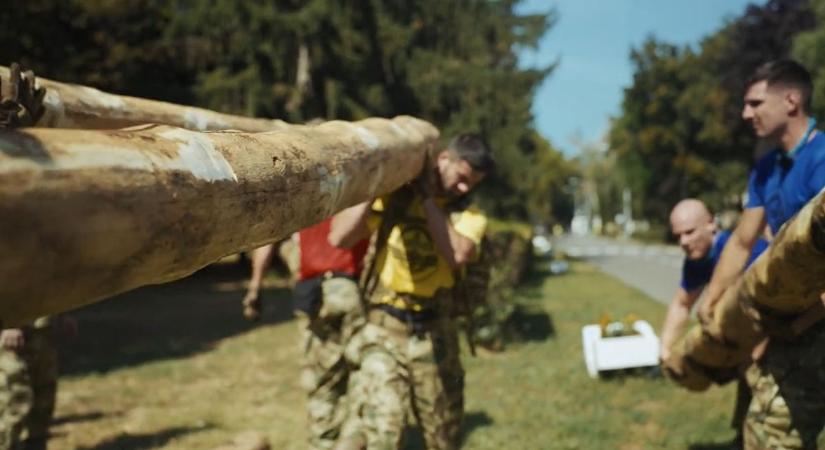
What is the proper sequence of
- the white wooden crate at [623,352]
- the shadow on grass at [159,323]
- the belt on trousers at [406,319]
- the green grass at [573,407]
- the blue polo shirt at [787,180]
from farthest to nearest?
the shadow on grass at [159,323] < the white wooden crate at [623,352] < the green grass at [573,407] < the belt on trousers at [406,319] < the blue polo shirt at [787,180]

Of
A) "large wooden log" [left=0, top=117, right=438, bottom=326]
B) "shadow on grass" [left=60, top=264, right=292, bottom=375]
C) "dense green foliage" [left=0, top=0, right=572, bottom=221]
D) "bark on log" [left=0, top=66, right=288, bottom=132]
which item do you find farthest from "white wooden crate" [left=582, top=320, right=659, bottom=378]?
"dense green foliage" [left=0, top=0, right=572, bottom=221]

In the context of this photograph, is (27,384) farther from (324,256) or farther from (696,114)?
(696,114)

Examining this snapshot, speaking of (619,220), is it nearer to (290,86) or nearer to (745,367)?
(290,86)

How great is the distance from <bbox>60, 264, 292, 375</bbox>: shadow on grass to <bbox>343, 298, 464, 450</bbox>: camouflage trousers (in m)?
6.76

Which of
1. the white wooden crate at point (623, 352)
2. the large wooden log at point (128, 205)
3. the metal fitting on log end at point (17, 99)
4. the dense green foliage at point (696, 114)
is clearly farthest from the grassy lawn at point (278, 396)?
the dense green foliage at point (696, 114)

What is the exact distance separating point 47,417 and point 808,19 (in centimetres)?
3103

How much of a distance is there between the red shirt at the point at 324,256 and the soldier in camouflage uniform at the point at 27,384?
177 cm

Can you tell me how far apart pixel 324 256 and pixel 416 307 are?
110cm

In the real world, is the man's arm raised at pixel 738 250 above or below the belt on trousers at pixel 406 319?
above

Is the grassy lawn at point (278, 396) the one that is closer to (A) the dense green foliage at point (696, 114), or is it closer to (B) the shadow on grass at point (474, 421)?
(B) the shadow on grass at point (474, 421)

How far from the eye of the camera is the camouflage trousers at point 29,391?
5484 millimetres

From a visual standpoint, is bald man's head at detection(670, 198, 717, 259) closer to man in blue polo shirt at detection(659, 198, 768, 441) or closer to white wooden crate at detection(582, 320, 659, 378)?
man in blue polo shirt at detection(659, 198, 768, 441)

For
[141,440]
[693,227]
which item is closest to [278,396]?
[141,440]

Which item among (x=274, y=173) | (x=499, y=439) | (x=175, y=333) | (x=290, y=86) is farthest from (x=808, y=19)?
(x=274, y=173)
